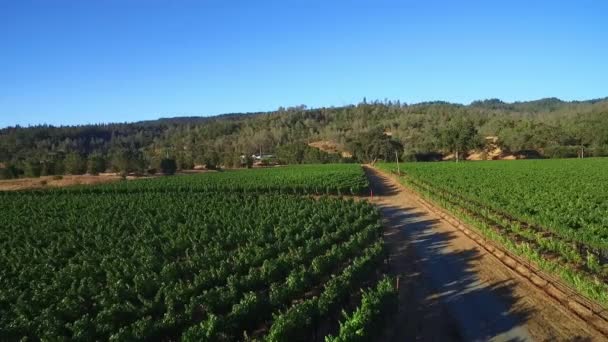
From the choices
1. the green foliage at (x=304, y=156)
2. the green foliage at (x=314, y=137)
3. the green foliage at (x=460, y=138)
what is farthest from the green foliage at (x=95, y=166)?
the green foliage at (x=460, y=138)

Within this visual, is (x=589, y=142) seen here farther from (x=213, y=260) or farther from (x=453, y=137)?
(x=213, y=260)

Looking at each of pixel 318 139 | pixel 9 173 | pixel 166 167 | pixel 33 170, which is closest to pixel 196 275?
pixel 166 167

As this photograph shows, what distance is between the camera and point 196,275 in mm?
16031

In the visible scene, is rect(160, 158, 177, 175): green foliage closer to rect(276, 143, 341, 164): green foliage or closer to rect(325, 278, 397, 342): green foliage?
rect(276, 143, 341, 164): green foliage

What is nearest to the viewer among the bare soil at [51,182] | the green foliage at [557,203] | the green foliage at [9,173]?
the green foliage at [557,203]

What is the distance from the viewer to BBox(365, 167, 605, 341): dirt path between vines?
12680 millimetres

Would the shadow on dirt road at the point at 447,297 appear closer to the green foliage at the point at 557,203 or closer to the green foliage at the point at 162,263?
the green foliage at the point at 162,263

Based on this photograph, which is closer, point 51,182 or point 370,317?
point 370,317

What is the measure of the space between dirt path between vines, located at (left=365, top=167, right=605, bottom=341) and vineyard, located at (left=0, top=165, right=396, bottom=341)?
3.95ft

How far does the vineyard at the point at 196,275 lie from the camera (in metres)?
11.9

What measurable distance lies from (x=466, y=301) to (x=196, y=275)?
8.94m

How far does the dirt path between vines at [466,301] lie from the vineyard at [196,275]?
1.20m

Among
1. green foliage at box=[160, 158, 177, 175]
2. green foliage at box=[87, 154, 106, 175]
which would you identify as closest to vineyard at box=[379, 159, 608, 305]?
green foliage at box=[160, 158, 177, 175]

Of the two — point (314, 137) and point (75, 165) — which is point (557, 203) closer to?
point (75, 165)
